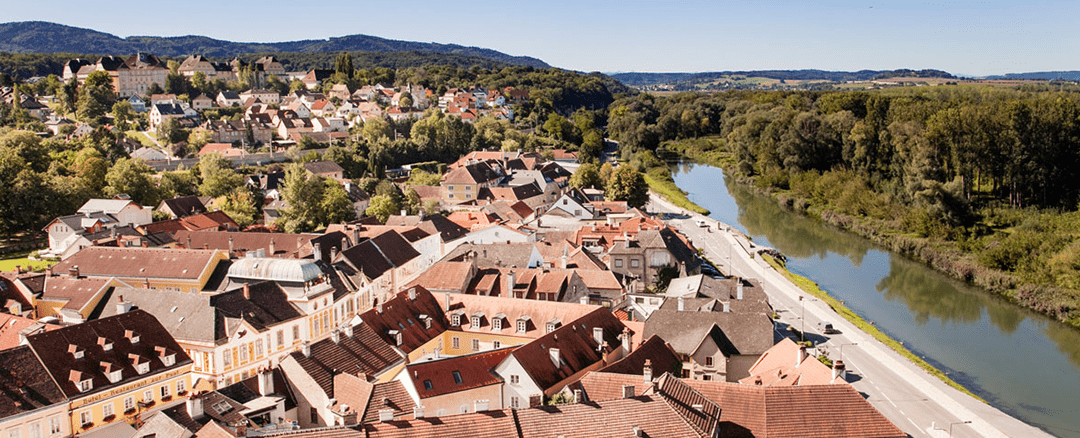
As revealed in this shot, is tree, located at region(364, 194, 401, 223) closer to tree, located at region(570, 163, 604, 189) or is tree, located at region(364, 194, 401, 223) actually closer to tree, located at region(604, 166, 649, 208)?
tree, located at region(604, 166, 649, 208)

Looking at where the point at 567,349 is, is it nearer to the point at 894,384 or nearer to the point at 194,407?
the point at 194,407

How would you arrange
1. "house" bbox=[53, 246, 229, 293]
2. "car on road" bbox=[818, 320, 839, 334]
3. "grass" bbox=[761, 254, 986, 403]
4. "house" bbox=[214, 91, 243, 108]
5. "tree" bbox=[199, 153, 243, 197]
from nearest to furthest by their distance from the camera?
"grass" bbox=[761, 254, 986, 403] → "car on road" bbox=[818, 320, 839, 334] → "house" bbox=[53, 246, 229, 293] → "tree" bbox=[199, 153, 243, 197] → "house" bbox=[214, 91, 243, 108]

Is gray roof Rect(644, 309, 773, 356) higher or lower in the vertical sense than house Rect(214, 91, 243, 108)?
lower

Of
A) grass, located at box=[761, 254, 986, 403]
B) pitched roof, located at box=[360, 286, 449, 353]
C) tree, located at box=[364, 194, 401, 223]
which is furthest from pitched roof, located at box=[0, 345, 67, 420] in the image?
tree, located at box=[364, 194, 401, 223]

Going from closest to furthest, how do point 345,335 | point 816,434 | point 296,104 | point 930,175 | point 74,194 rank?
point 816,434 < point 345,335 < point 74,194 < point 930,175 < point 296,104

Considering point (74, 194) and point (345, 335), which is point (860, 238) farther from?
point (74, 194)

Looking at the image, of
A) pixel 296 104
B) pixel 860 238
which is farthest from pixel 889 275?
pixel 296 104

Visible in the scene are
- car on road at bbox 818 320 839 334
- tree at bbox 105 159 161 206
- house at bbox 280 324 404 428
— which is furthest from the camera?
tree at bbox 105 159 161 206

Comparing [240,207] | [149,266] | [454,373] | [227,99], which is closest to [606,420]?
[454,373]

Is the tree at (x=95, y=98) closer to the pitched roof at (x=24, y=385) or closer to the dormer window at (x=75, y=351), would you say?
the dormer window at (x=75, y=351)
